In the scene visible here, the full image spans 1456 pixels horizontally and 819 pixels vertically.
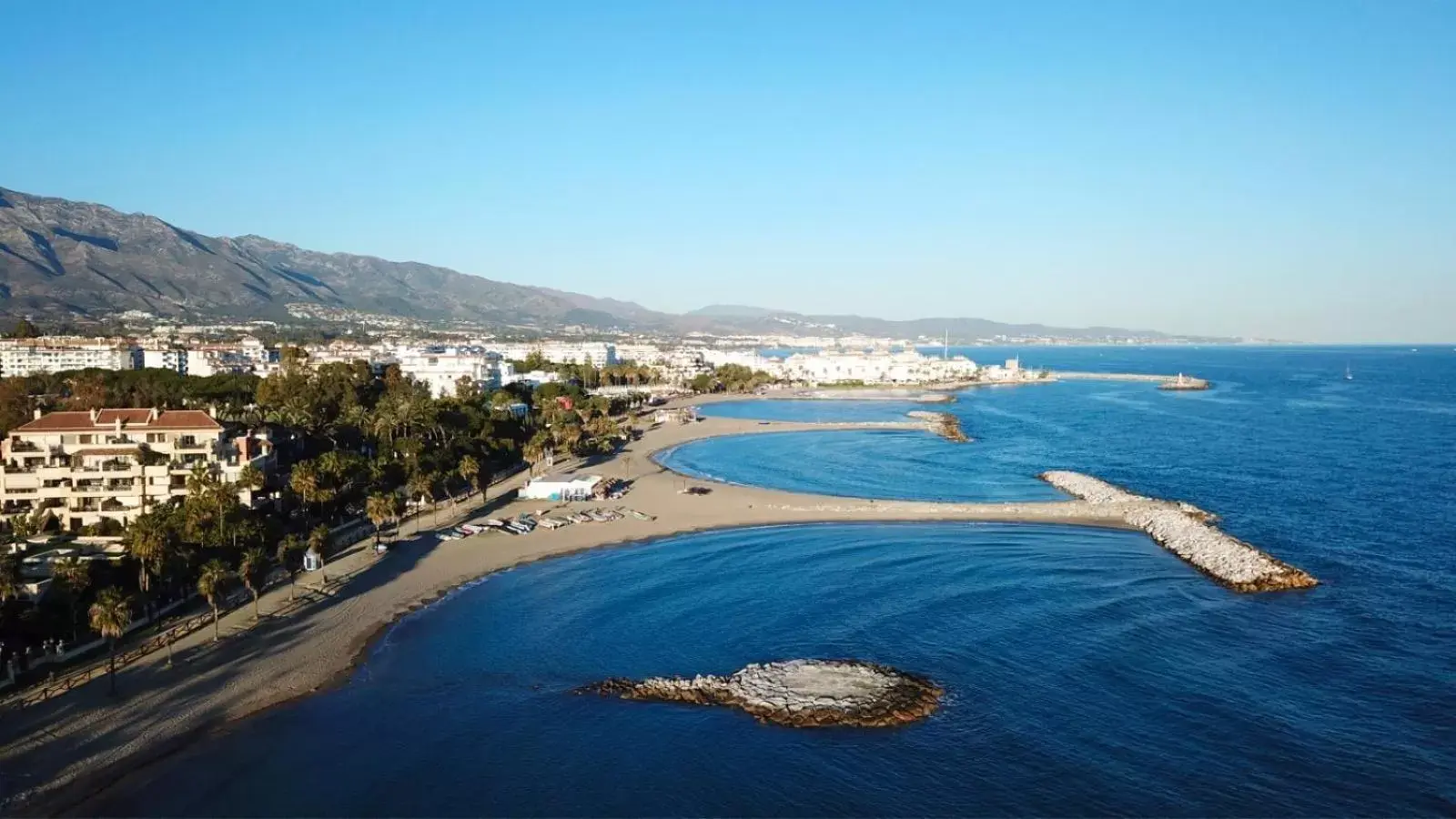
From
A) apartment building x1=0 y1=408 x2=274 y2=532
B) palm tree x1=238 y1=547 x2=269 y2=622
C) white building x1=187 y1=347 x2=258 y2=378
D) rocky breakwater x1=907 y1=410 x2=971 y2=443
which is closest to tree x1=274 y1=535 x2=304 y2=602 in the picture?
palm tree x1=238 y1=547 x2=269 y2=622

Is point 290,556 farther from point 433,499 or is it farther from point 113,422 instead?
point 113,422

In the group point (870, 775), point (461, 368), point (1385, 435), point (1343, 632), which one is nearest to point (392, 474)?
point (870, 775)

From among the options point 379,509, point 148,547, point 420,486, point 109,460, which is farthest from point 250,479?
point 148,547

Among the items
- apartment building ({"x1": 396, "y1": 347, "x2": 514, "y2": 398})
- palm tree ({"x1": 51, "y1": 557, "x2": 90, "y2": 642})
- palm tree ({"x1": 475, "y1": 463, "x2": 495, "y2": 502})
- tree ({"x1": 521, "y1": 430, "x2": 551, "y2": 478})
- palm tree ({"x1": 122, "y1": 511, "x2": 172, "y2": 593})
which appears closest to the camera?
palm tree ({"x1": 51, "y1": 557, "x2": 90, "y2": 642})

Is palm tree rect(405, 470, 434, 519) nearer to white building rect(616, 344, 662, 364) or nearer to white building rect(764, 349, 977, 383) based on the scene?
white building rect(764, 349, 977, 383)

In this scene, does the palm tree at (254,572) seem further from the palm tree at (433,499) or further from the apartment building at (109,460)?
the palm tree at (433,499)
